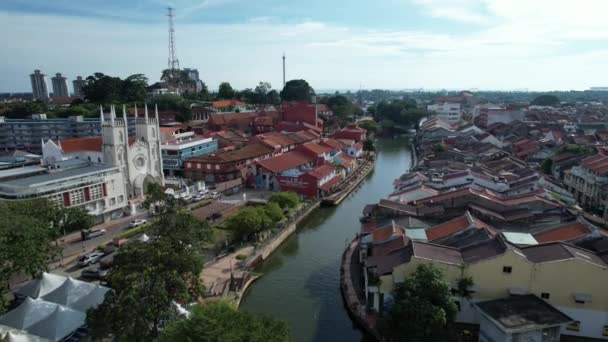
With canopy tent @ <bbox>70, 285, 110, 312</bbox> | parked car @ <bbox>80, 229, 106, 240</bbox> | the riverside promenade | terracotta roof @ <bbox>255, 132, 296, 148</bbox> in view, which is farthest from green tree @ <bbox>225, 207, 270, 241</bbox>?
terracotta roof @ <bbox>255, 132, 296, 148</bbox>

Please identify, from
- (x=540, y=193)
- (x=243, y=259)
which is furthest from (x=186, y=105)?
(x=540, y=193)

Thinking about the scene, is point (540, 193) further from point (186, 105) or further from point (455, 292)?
point (186, 105)

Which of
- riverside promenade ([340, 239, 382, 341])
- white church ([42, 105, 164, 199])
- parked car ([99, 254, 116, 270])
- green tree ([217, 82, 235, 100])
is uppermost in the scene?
green tree ([217, 82, 235, 100])

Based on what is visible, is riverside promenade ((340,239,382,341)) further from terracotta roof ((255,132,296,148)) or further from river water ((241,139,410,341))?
terracotta roof ((255,132,296,148))

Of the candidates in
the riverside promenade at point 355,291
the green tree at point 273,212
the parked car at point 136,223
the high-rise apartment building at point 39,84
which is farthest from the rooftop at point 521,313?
the high-rise apartment building at point 39,84

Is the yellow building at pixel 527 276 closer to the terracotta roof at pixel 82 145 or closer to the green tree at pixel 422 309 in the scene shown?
the green tree at pixel 422 309

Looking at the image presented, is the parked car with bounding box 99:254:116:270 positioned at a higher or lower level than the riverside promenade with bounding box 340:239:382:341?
higher

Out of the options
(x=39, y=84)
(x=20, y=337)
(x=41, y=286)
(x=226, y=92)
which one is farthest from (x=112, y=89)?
(x=39, y=84)

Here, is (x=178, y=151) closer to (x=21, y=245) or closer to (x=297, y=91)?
(x=21, y=245)
